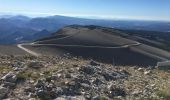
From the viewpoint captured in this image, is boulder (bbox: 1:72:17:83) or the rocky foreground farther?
boulder (bbox: 1:72:17:83)

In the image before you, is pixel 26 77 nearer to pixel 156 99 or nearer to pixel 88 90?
pixel 88 90

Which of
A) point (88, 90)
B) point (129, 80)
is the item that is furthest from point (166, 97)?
point (129, 80)

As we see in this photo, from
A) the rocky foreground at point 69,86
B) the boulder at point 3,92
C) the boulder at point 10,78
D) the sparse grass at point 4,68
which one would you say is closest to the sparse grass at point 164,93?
the rocky foreground at point 69,86

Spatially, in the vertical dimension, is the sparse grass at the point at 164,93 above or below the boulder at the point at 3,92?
below

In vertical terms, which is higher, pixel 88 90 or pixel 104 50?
pixel 88 90

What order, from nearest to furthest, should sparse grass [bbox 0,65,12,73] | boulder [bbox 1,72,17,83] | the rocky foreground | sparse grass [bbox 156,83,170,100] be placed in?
the rocky foreground, boulder [bbox 1,72,17,83], sparse grass [bbox 156,83,170,100], sparse grass [bbox 0,65,12,73]

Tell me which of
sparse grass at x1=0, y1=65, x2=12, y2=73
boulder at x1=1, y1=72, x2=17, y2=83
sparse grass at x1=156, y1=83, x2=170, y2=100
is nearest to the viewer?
boulder at x1=1, y1=72, x2=17, y2=83

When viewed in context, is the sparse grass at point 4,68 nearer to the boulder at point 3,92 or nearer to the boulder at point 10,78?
the boulder at point 10,78

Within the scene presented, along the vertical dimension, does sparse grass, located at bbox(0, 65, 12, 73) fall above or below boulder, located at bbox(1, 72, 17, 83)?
below

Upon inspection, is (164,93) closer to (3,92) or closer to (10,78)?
(10,78)

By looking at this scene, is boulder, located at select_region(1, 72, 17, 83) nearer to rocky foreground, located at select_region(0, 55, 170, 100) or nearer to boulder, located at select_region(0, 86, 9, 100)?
rocky foreground, located at select_region(0, 55, 170, 100)

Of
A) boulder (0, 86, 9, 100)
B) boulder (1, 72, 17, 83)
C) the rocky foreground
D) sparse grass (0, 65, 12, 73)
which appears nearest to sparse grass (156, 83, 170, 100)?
the rocky foreground
